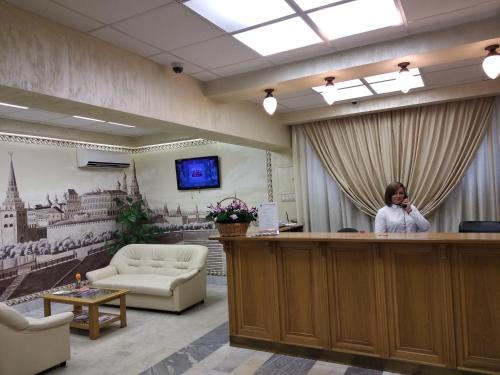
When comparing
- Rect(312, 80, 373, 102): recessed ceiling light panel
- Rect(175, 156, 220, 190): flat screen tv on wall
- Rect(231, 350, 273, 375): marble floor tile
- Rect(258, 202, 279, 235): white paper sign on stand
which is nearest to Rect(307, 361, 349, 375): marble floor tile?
Rect(231, 350, 273, 375): marble floor tile

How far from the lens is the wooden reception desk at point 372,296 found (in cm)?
304

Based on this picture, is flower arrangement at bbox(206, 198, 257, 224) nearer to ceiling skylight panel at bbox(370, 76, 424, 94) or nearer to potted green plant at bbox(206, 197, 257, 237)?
potted green plant at bbox(206, 197, 257, 237)

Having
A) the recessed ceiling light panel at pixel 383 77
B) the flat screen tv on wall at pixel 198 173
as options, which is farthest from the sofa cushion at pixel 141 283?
the recessed ceiling light panel at pixel 383 77

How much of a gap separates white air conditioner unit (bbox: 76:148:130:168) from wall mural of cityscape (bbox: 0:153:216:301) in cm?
36

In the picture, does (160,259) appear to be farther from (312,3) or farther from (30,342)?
(312,3)

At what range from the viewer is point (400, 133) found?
19.9 feet

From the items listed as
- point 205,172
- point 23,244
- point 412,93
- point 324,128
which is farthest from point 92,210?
point 412,93

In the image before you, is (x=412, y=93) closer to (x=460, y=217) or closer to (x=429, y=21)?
(x=460, y=217)

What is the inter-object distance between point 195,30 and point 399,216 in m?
2.76

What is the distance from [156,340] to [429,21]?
4.19m

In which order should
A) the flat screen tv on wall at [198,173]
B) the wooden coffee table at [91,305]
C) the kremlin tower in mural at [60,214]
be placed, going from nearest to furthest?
1. the wooden coffee table at [91,305]
2. the kremlin tower in mural at [60,214]
3. the flat screen tv on wall at [198,173]

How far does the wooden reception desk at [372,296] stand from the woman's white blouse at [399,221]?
2.32 feet

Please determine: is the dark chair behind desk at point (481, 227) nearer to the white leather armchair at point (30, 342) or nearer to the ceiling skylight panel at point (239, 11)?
the ceiling skylight panel at point (239, 11)

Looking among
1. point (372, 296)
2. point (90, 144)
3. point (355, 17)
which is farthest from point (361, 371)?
point (90, 144)
